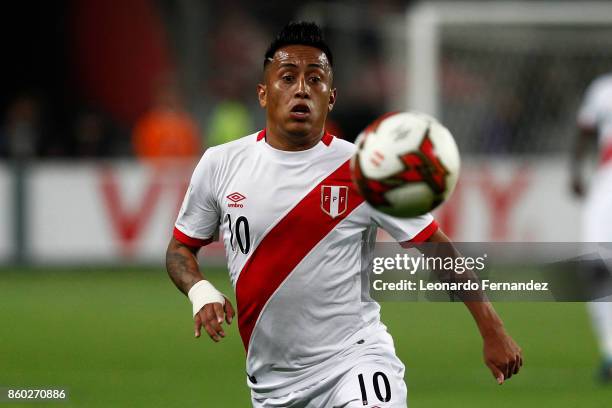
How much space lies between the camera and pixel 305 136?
5.86 meters

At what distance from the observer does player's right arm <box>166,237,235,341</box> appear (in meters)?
5.44

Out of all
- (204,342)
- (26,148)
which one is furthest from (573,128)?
(204,342)

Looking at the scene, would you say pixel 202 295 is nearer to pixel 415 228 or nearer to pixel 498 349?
pixel 415 228

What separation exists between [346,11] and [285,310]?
61.1 feet

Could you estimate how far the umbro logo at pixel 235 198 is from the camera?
19.1ft

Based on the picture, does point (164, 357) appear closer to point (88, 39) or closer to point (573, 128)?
point (573, 128)

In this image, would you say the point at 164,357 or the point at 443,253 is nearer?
the point at 443,253

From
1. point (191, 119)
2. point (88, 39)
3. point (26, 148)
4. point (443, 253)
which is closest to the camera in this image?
point (443, 253)

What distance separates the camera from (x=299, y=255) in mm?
5793

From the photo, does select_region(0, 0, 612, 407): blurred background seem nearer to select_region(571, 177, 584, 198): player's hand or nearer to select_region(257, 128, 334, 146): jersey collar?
select_region(571, 177, 584, 198): player's hand

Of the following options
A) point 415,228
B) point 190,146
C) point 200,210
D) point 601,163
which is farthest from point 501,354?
point 190,146

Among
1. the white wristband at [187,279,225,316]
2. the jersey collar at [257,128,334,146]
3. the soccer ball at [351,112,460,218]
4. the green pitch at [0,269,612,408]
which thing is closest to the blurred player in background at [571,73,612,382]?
the green pitch at [0,269,612,408]

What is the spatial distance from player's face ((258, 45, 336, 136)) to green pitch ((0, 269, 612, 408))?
3538 mm

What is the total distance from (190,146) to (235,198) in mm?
13562
